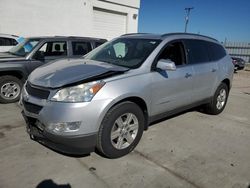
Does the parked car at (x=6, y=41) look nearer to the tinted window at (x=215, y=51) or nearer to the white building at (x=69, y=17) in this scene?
the white building at (x=69, y=17)

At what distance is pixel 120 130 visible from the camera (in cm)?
334

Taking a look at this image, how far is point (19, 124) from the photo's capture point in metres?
4.52

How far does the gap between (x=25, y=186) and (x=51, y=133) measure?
65 centimetres

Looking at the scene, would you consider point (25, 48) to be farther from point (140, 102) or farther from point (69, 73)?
point (140, 102)

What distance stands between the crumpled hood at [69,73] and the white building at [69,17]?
900 centimetres

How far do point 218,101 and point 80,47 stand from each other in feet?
13.0

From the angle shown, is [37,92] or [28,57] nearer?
[37,92]

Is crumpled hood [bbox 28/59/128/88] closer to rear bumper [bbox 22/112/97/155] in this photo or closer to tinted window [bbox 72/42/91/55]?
rear bumper [bbox 22/112/97/155]

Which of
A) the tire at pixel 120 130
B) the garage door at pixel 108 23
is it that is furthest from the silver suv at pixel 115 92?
the garage door at pixel 108 23

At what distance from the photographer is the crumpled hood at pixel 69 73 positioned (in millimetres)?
3020

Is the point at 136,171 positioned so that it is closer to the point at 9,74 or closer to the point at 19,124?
the point at 19,124

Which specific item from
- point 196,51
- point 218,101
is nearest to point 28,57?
point 196,51

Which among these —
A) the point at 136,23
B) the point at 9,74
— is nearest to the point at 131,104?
the point at 9,74

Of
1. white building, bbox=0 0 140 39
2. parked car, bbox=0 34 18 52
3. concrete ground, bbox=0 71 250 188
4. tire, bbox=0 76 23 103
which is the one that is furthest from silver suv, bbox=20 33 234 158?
white building, bbox=0 0 140 39
